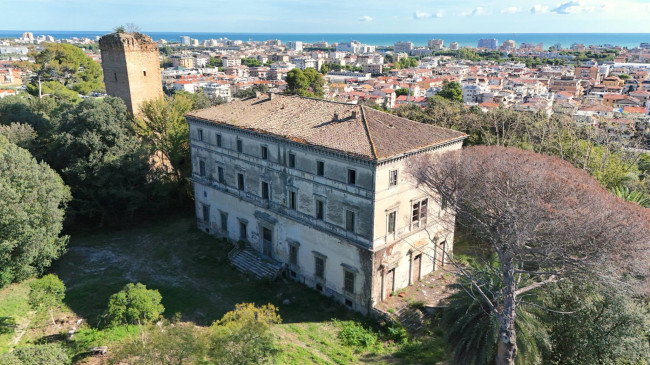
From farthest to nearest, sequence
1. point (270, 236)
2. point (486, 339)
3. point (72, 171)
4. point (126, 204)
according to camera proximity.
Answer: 1. point (126, 204)
2. point (72, 171)
3. point (270, 236)
4. point (486, 339)

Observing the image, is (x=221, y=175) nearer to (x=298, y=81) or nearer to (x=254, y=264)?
(x=254, y=264)

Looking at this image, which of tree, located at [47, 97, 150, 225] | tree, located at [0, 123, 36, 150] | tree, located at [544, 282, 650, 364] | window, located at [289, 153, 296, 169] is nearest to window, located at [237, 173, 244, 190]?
window, located at [289, 153, 296, 169]

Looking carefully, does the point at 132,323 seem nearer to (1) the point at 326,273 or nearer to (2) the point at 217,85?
(1) the point at 326,273

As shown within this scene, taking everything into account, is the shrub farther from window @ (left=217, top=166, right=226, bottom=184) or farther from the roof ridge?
window @ (left=217, top=166, right=226, bottom=184)

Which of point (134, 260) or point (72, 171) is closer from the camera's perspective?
point (134, 260)

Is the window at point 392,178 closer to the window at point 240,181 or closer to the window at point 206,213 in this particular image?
the window at point 240,181

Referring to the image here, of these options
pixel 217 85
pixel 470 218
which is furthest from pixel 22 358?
pixel 217 85
